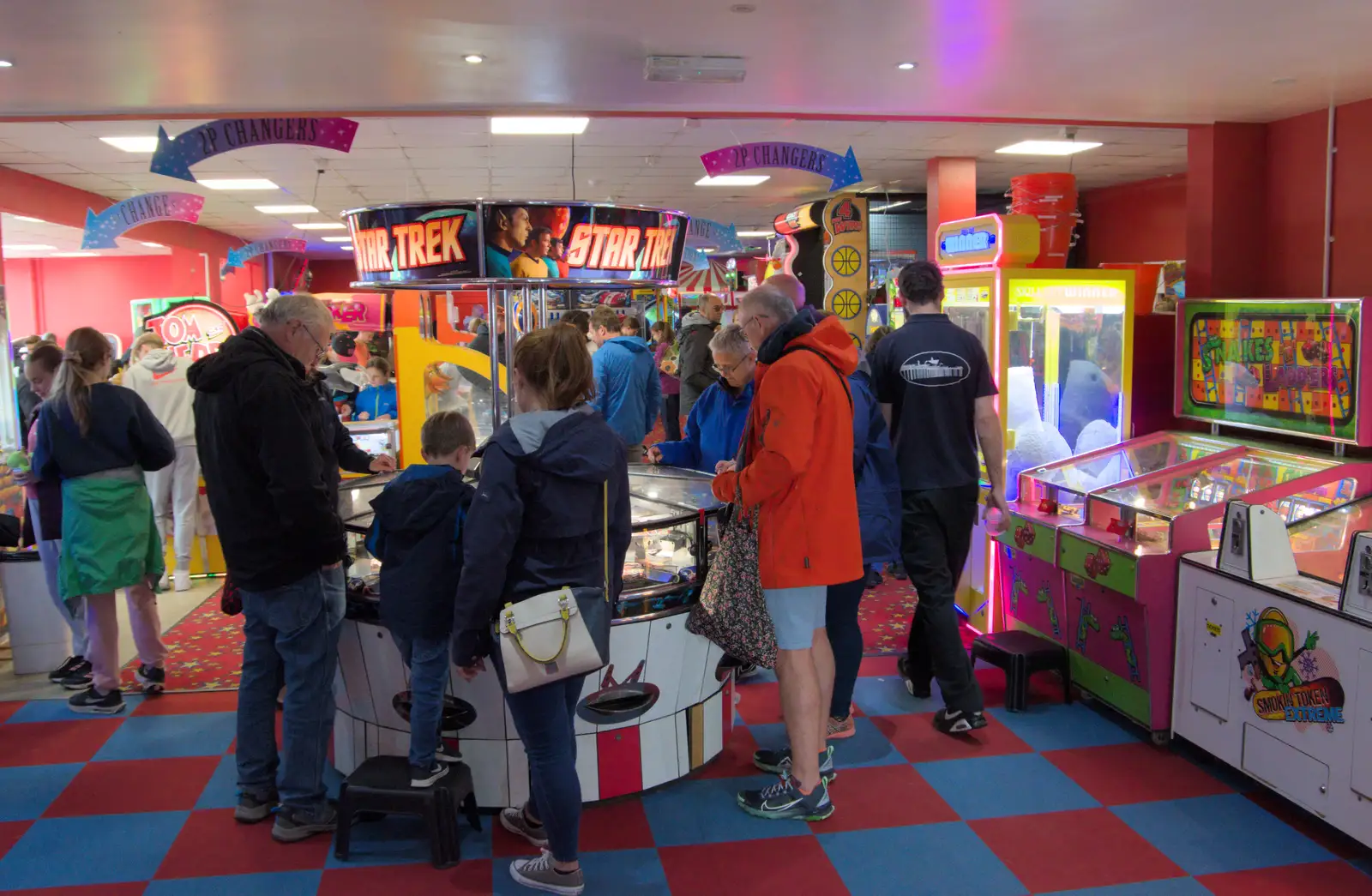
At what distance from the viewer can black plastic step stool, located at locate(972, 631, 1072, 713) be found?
3.96m

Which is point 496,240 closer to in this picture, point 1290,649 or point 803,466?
point 803,466

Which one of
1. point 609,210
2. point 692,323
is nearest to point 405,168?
point 692,323

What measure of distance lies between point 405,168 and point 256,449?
772 cm

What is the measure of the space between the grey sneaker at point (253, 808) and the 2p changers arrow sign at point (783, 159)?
408 cm

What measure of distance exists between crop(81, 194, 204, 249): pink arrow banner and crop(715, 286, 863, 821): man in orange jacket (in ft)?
18.5

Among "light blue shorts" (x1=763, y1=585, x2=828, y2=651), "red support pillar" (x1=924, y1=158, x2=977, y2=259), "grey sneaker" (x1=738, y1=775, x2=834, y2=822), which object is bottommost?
"grey sneaker" (x1=738, y1=775, x2=834, y2=822)

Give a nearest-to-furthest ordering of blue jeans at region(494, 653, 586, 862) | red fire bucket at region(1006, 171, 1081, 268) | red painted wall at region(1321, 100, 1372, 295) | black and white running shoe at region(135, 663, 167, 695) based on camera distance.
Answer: blue jeans at region(494, 653, 586, 862) < black and white running shoe at region(135, 663, 167, 695) < red painted wall at region(1321, 100, 1372, 295) < red fire bucket at region(1006, 171, 1081, 268)

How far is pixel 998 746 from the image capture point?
3.66 metres

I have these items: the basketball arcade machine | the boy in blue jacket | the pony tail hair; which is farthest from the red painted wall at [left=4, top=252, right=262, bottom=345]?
the boy in blue jacket

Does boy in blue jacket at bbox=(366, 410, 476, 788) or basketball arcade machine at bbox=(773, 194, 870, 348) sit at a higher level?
basketball arcade machine at bbox=(773, 194, 870, 348)

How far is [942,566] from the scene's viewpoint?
148 inches

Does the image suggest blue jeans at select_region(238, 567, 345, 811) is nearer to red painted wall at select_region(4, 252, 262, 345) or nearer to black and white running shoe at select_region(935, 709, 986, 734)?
black and white running shoe at select_region(935, 709, 986, 734)

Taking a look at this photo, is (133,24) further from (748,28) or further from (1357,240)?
(1357,240)

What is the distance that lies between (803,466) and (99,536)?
9.39 ft
